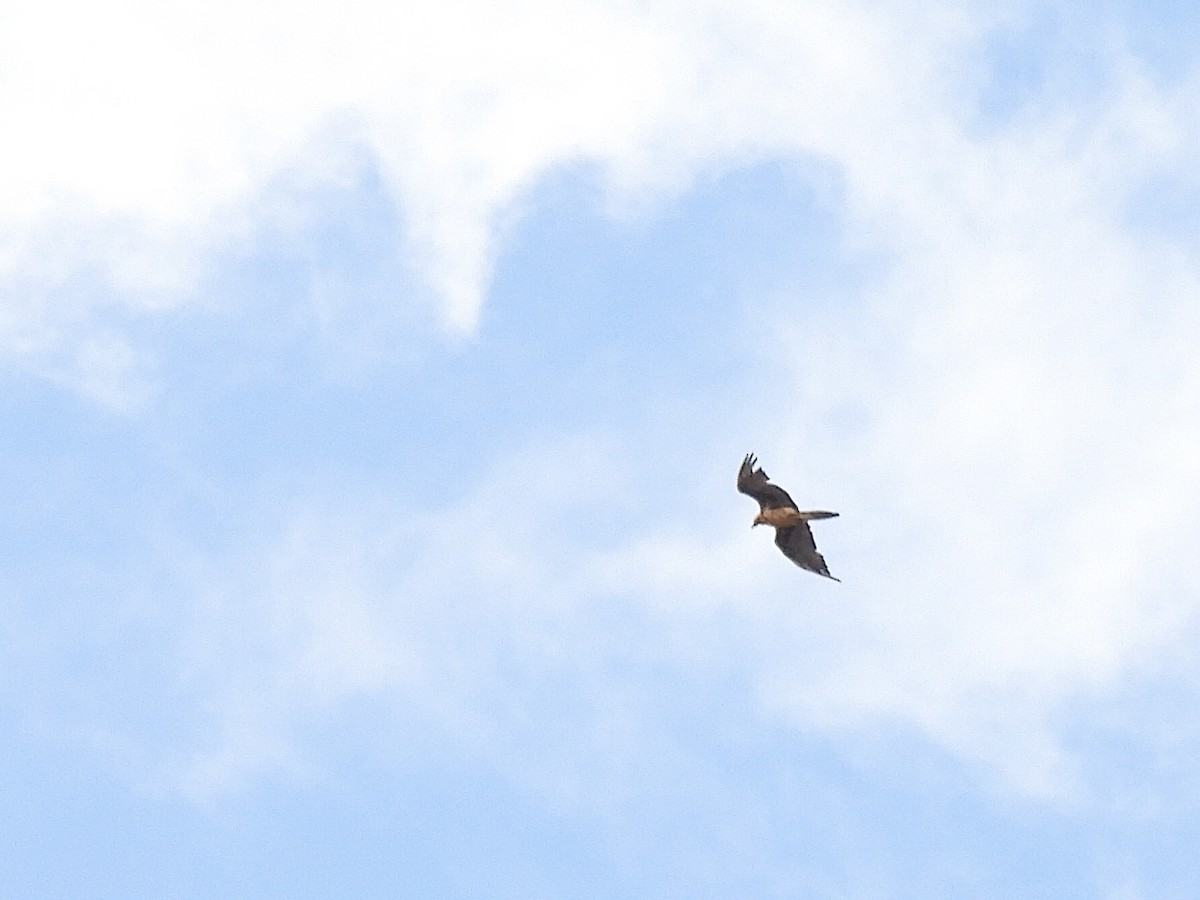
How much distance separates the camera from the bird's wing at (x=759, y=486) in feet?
351

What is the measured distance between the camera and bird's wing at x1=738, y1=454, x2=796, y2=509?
10700cm

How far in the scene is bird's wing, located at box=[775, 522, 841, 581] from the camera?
10844 cm

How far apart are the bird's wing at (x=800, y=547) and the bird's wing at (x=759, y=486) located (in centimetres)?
165

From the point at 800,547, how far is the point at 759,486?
3.37 m

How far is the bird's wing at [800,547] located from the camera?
108 m

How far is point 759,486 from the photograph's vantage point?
351 feet

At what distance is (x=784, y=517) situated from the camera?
10731 centimetres

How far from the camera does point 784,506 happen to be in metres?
107

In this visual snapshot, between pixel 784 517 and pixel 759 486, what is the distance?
1.59 meters

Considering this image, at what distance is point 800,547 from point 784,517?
6.34 ft

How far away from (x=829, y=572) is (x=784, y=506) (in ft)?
11.0

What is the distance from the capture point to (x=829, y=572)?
355 feet

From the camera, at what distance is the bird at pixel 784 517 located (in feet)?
351

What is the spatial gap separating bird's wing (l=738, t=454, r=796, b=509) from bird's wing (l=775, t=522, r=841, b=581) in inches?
64.8
